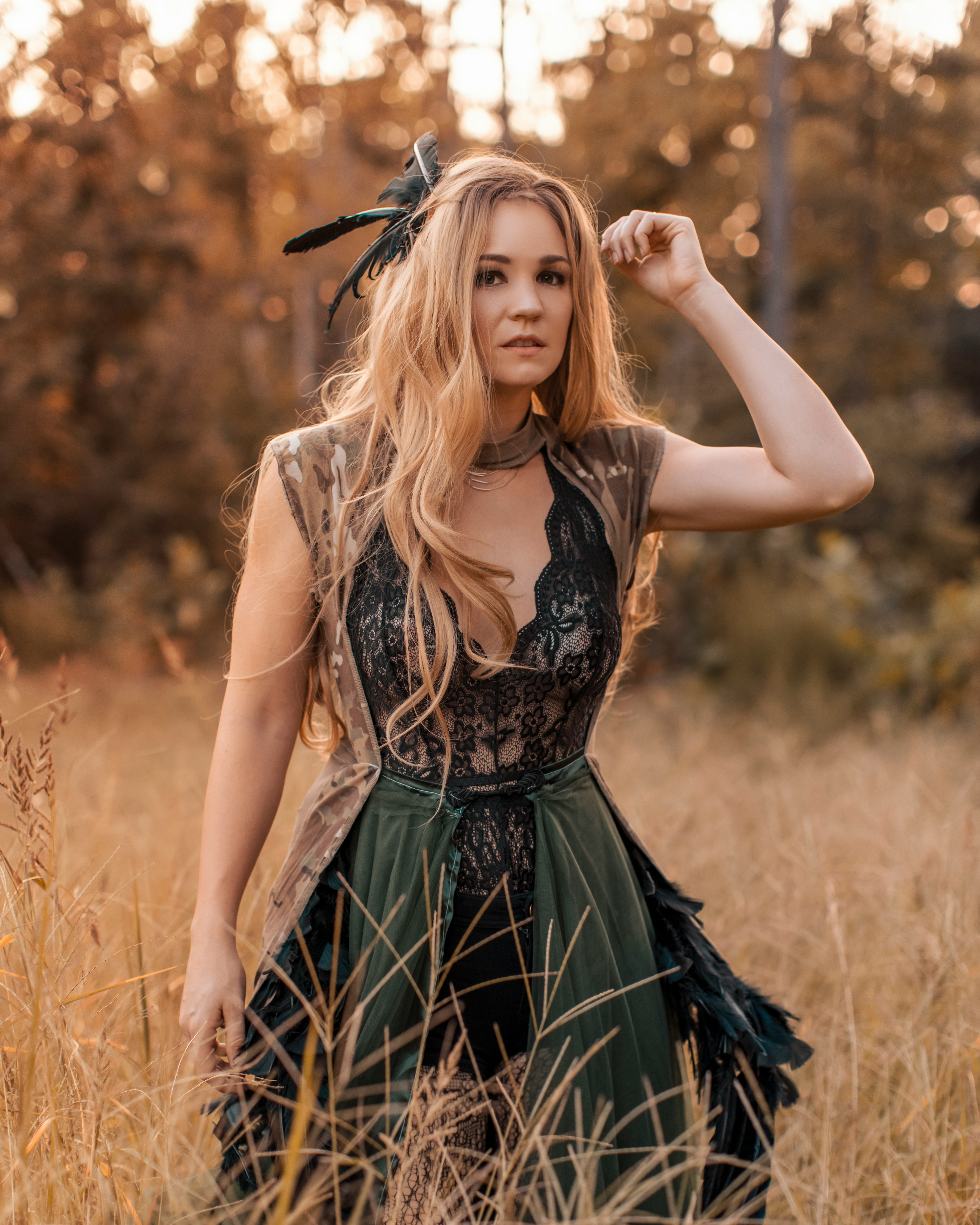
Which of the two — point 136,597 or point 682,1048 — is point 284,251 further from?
point 136,597

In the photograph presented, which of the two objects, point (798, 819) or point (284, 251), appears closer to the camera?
point (284, 251)

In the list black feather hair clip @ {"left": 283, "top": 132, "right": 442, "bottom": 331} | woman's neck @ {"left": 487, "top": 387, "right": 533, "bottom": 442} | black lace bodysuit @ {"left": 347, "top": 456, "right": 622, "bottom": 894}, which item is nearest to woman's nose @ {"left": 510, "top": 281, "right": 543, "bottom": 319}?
woman's neck @ {"left": 487, "top": 387, "right": 533, "bottom": 442}

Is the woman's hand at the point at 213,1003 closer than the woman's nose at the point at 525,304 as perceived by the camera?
Yes

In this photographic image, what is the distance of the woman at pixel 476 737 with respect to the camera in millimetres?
1490

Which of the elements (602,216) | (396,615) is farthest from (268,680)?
(602,216)

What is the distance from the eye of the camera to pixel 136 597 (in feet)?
32.4

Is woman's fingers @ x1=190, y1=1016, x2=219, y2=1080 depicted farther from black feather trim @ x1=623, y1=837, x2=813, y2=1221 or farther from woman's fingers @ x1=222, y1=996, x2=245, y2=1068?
black feather trim @ x1=623, y1=837, x2=813, y2=1221

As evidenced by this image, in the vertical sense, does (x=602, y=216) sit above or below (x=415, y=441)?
above

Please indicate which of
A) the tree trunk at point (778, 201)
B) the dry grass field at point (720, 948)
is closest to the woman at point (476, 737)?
the dry grass field at point (720, 948)

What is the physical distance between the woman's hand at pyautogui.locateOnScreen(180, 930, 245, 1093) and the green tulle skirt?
0.50 ft

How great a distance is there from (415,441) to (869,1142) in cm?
162

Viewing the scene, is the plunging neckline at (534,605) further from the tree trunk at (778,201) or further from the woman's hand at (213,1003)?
the tree trunk at (778,201)

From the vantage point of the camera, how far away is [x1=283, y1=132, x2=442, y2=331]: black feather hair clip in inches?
70.0

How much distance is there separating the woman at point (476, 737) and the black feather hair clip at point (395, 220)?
0.04ft
